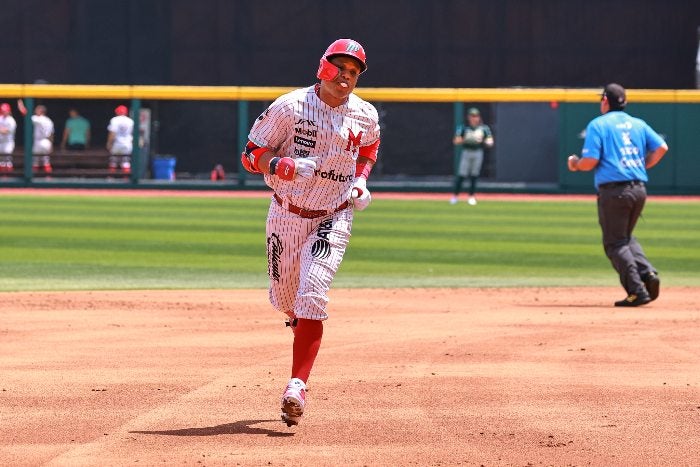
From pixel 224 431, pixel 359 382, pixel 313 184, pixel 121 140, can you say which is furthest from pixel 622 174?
pixel 121 140

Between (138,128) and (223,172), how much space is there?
2155mm

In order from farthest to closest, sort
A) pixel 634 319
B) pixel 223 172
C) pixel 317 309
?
pixel 223 172 → pixel 634 319 → pixel 317 309

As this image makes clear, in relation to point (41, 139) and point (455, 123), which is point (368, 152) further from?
point (41, 139)

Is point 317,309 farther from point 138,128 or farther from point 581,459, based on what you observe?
point 138,128

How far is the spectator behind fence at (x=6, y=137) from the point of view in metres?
31.4

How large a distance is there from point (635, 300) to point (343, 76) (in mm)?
6071

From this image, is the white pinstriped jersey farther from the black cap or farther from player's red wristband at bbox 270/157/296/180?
the black cap

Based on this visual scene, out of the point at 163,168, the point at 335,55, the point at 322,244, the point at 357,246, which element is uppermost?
the point at 335,55

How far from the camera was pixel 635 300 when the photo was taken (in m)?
12.3

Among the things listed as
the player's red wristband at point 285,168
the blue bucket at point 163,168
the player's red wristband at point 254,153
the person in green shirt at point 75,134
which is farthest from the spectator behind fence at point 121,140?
the player's red wristband at point 285,168

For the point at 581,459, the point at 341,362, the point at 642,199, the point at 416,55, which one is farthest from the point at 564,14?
the point at 581,459

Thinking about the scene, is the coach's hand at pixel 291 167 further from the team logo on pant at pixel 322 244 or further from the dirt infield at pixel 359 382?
the dirt infield at pixel 359 382

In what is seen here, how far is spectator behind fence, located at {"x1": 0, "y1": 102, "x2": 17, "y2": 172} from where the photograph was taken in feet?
103

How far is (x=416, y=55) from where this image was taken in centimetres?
3356
